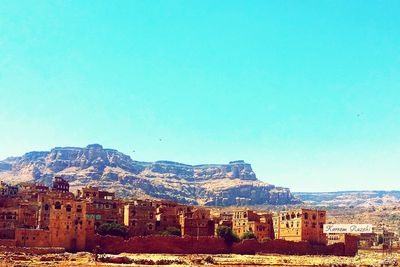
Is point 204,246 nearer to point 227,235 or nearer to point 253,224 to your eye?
point 227,235

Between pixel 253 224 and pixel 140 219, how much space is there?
23871 millimetres

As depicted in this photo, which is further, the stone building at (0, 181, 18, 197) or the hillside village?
the stone building at (0, 181, 18, 197)

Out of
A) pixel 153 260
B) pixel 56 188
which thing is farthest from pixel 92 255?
pixel 56 188

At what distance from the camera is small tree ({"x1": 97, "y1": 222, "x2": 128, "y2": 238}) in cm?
10206

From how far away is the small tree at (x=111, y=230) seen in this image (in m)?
102

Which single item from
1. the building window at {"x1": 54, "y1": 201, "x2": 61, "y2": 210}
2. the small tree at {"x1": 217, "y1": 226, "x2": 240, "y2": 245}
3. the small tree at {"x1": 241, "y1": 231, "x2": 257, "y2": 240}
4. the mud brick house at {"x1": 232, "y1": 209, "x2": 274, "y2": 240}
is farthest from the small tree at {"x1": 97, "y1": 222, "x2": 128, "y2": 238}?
the mud brick house at {"x1": 232, "y1": 209, "x2": 274, "y2": 240}

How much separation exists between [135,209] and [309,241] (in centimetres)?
3504

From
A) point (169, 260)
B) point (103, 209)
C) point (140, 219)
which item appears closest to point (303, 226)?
point (140, 219)

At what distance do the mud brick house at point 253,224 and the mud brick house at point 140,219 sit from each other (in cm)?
1751

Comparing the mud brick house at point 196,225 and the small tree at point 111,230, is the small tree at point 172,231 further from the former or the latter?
the small tree at point 111,230

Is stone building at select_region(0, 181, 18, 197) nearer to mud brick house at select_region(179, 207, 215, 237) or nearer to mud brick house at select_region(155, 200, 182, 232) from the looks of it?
mud brick house at select_region(155, 200, 182, 232)

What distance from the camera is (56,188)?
141125 mm

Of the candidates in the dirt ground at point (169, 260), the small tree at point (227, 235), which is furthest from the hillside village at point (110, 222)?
the dirt ground at point (169, 260)

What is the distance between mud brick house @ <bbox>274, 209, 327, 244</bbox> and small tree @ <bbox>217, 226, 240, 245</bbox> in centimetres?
1510
